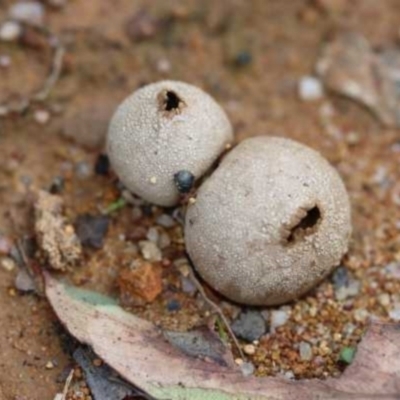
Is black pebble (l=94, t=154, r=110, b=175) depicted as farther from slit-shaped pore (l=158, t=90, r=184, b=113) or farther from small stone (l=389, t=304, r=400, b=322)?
small stone (l=389, t=304, r=400, b=322)

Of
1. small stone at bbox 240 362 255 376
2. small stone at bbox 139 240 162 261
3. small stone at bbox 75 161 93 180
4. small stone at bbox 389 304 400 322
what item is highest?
small stone at bbox 389 304 400 322

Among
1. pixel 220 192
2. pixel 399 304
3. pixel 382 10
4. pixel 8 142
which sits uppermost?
pixel 382 10

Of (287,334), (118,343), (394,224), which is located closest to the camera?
(118,343)

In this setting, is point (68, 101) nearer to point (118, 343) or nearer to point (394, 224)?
point (118, 343)

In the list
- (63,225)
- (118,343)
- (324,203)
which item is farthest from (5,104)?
(324,203)

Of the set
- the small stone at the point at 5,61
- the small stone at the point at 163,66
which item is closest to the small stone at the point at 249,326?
the small stone at the point at 163,66

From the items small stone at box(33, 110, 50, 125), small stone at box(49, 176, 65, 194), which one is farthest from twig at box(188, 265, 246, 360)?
small stone at box(33, 110, 50, 125)

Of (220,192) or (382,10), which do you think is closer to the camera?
(220,192)
